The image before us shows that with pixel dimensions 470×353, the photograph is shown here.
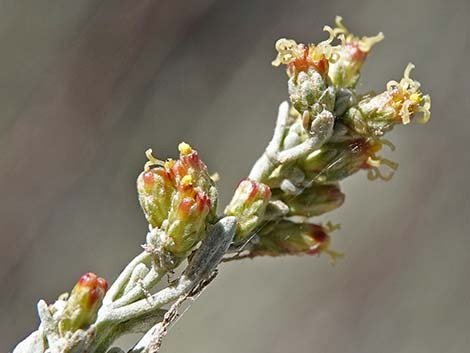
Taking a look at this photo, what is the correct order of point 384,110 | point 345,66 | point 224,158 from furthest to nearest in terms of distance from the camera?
point 224,158
point 345,66
point 384,110

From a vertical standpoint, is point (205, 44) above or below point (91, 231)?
above

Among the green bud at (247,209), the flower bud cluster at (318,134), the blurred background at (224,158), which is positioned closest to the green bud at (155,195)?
the green bud at (247,209)

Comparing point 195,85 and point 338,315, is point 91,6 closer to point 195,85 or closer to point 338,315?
point 195,85

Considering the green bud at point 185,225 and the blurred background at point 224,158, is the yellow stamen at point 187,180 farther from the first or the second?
the blurred background at point 224,158

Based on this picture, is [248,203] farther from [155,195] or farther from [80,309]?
[80,309]

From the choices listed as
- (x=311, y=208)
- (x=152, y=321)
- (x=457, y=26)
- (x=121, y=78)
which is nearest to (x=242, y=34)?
(x=121, y=78)

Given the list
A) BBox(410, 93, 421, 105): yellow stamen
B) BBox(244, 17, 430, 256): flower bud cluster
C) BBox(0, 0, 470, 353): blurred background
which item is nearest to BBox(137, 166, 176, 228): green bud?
BBox(244, 17, 430, 256): flower bud cluster

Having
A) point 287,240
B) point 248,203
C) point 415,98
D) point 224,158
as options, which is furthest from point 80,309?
point 224,158
